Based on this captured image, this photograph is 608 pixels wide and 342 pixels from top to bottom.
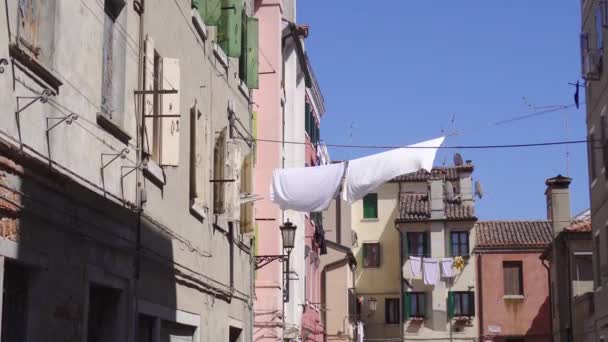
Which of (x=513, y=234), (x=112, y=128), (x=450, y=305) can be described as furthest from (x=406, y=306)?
(x=112, y=128)

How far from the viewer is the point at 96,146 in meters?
12.2

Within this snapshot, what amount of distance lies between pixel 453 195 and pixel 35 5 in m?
52.9

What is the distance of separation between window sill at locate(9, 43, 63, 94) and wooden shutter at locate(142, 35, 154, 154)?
132 inches

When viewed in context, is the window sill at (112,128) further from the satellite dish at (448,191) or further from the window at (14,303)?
the satellite dish at (448,191)

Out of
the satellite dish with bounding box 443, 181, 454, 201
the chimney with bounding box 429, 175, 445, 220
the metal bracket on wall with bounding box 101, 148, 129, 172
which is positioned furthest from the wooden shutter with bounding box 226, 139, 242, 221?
the satellite dish with bounding box 443, 181, 454, 201

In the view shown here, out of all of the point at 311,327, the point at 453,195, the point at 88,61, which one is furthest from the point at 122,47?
the point at 453,195

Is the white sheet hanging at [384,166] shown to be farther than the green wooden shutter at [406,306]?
No

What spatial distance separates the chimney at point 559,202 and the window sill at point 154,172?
33465 mm

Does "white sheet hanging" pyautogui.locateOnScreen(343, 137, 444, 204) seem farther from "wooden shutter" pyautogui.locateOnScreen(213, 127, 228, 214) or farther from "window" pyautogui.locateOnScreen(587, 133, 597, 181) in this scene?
"window" pyautogui.locateOnScreen(587, 133, 597, 181)

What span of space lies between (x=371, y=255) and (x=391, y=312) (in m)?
3.94

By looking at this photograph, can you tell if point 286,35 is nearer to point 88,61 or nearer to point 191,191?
point 191,191

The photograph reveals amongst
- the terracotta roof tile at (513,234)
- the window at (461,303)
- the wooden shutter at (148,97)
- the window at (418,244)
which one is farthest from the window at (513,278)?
the wooden shutter at (148,97)

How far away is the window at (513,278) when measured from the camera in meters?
60.1

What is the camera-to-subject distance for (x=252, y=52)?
22.5 metres
